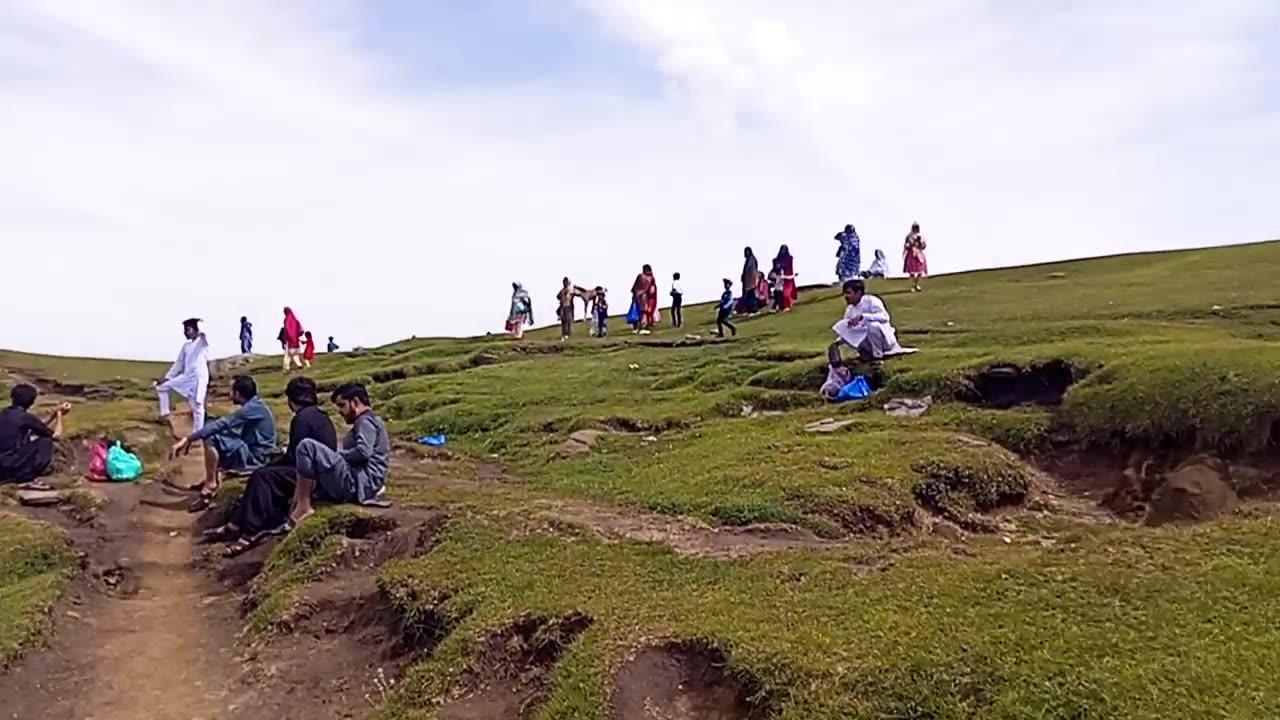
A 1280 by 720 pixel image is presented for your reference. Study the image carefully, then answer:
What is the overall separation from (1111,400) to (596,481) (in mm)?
6802

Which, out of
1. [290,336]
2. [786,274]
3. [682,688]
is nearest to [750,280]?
[786,274]

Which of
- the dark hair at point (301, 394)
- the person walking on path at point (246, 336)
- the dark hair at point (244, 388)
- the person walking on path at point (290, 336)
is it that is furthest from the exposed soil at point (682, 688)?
the person walking on path at point (246, 336)

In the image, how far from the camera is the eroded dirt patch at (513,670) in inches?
386

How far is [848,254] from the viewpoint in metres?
45.1

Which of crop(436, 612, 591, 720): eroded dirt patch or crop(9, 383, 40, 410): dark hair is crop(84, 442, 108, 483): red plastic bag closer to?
crop(9, 383, 40, 410): dark hair

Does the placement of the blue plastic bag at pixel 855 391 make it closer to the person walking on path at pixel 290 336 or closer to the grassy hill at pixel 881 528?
the grassy hill at pixel 881 528

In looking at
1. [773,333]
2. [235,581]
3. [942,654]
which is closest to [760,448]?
[235,581]

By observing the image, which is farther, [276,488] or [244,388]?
[244,388]

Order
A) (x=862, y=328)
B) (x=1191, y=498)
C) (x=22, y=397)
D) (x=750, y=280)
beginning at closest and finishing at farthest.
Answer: (x=1191, y=498) < (x=22, y=397) < (x=862, y=328) < (x=750, y=280)

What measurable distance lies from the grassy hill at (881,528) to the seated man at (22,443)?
530cm

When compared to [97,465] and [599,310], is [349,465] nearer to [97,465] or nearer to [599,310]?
[97,465]

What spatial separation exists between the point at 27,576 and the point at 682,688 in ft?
30.8

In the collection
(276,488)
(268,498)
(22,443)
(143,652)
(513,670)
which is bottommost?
(143,652)

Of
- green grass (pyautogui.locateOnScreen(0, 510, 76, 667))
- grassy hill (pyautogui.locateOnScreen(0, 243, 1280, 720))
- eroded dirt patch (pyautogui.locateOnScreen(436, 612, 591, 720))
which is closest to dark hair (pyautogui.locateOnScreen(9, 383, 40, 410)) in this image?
green grass (pyautogui.locateOnScreen(0, 510, 76, 667))
